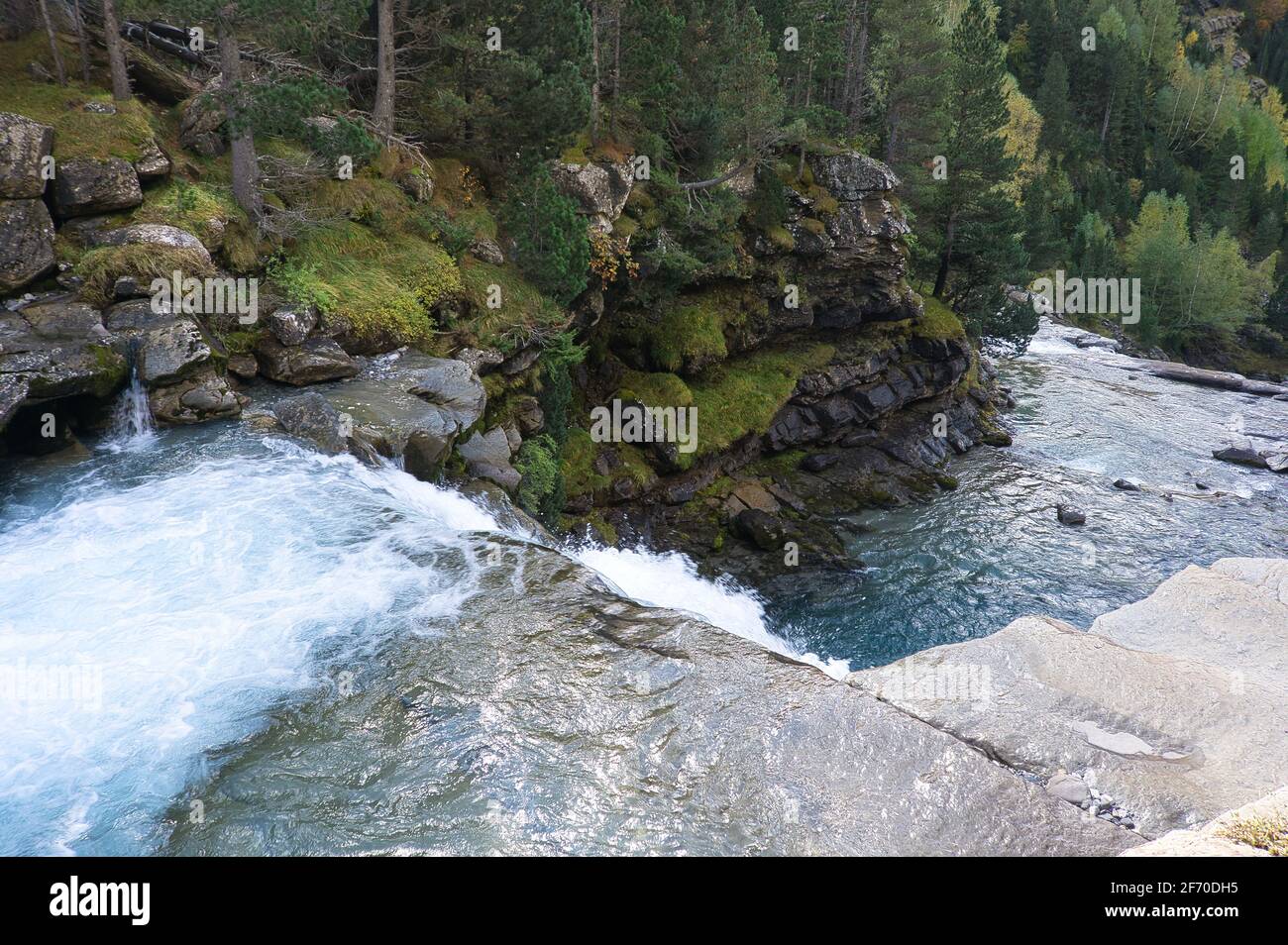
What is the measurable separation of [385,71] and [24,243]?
11132mm

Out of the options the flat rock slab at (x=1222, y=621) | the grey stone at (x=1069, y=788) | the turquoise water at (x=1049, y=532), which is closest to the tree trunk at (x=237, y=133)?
the turquoise water at (x=1049, y=532)

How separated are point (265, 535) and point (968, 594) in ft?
67.4

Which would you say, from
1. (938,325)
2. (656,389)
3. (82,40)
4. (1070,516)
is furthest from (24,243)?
(938,325)

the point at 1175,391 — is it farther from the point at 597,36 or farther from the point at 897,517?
the point at 597,36

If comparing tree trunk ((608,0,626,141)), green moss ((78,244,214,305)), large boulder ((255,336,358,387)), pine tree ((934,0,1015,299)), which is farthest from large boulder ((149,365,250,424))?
pine tree ((934,0,1015,299))

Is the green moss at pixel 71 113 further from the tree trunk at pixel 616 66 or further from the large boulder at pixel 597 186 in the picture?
the tree trunk at pixel 616 66

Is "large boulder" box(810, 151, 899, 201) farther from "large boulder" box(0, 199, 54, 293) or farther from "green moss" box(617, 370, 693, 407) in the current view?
"large boulder" box(0, 199, 54, 293)

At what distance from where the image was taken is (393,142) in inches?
854

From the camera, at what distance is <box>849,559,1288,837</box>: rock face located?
664 centimetres

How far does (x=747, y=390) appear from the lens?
3012 centimetres

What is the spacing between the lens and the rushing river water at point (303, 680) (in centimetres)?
659

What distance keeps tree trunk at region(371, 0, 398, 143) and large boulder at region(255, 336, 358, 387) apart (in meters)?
8.40

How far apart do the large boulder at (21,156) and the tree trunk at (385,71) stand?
840 centimetres

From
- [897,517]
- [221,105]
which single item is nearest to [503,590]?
[221,105]
